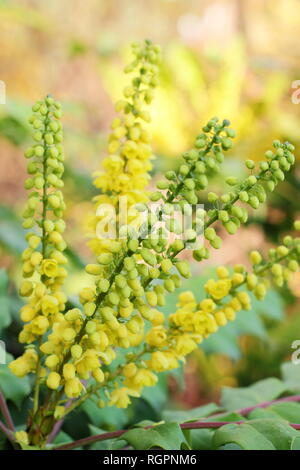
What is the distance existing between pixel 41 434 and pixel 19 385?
0.13m

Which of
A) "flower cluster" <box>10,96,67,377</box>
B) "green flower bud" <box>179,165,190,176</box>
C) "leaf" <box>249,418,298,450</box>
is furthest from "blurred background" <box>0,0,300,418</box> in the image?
"leaf" <box>249,418,298,450</box>

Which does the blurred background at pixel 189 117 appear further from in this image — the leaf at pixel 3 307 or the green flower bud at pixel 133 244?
the green flower bud at pixel 133 244

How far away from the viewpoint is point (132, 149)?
0.66 meters

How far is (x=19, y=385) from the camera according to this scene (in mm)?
782

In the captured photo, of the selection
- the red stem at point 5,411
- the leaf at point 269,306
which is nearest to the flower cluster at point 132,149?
the red stem at point 5,411

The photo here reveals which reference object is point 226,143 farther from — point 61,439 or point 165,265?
point 61,439

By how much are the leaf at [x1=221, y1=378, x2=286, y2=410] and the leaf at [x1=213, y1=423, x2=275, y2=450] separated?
0.77ft

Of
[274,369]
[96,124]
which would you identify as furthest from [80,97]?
[274,369]

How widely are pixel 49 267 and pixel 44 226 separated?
48mm

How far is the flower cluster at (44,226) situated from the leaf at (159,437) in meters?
0.14

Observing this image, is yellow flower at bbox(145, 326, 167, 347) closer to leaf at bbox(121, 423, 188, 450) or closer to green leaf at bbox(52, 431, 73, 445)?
leaf at bbox(121, 423, 188, 450)

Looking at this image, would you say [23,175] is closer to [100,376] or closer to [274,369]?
[274,369]

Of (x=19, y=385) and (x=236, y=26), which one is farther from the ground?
(x=236, y=26)

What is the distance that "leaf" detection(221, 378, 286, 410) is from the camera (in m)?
0.84
